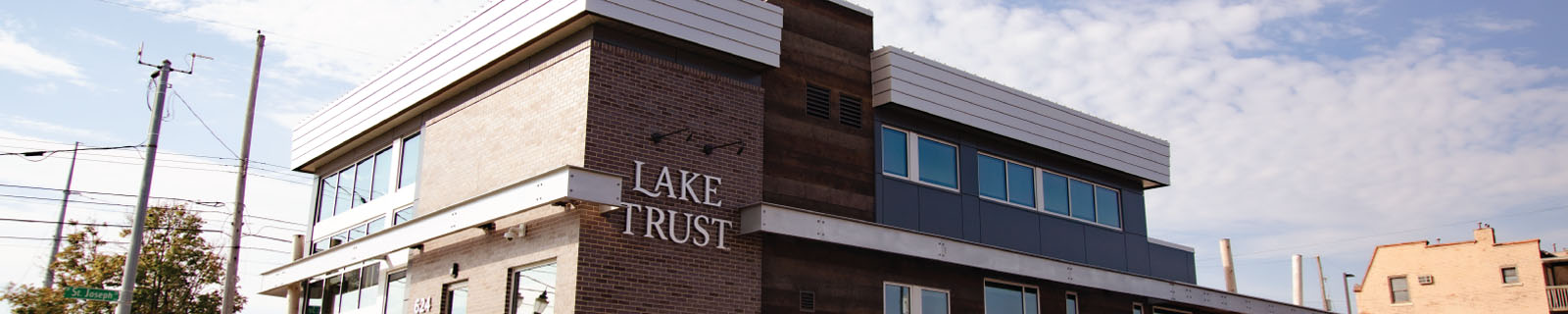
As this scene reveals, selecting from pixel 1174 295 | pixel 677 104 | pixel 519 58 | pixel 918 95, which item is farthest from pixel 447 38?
pixel 1174 295

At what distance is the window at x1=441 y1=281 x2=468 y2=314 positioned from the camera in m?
17.4

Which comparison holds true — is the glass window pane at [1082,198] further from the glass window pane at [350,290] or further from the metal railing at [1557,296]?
the metal railing at [1557,296]

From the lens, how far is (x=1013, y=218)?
850 inches

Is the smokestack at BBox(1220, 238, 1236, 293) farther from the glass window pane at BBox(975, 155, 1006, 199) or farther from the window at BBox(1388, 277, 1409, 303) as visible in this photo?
the window at BBox(1388, 277, 1409, 303)

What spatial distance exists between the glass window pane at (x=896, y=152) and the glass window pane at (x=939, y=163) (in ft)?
1.29

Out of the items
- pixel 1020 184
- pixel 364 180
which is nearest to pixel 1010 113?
pixel 1020 184

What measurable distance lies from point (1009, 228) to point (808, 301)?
5.94 m

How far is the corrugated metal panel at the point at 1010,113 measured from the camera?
63.6 ft

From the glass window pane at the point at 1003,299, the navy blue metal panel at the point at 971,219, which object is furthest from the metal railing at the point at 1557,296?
the navy blue metal panel at the point at 971,219

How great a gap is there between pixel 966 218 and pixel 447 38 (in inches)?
378

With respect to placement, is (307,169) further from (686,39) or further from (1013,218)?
(1013,218)

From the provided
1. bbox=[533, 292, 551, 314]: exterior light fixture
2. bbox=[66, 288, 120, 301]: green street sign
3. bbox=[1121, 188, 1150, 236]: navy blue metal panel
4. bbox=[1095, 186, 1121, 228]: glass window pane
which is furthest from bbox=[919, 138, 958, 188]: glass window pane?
bbox=[66, 288, 120, 301]: green street sign

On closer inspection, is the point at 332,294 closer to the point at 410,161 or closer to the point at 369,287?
the point at 369,287

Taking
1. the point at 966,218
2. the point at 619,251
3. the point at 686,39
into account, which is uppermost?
the point at 686,39
